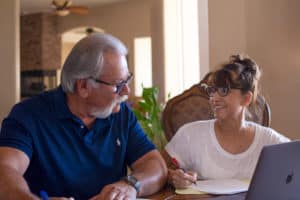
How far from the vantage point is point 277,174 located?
1.14 meters

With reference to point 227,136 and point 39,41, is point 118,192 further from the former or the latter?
point 39,41

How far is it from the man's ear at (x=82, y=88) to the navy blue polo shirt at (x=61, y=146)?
7 centimetres

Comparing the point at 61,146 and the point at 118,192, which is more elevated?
the point at 61,146

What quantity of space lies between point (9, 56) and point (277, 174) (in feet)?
17.0

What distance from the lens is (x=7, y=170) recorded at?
135 cm

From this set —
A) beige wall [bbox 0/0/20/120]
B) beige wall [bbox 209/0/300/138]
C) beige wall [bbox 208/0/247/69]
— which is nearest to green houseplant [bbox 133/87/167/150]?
beige wall [bbox 208/0/247/69]

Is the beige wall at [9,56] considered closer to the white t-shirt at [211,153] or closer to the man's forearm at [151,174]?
the white t-shirt at [211,153]

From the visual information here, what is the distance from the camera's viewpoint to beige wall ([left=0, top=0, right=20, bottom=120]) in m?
5.74

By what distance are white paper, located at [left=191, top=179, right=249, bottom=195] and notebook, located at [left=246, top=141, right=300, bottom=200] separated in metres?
0.33

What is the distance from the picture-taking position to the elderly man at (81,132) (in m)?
1.51

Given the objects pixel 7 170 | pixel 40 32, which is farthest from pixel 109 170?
pixel 40 32

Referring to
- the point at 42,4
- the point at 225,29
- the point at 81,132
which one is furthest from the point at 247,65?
the point at 42,4

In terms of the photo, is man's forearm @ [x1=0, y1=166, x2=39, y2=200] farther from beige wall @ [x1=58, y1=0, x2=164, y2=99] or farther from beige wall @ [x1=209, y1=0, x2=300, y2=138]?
beige wall @ [x1=58, y1=0, x2=164, y2=99]

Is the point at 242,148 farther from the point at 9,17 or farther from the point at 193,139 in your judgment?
the point at 9,17
